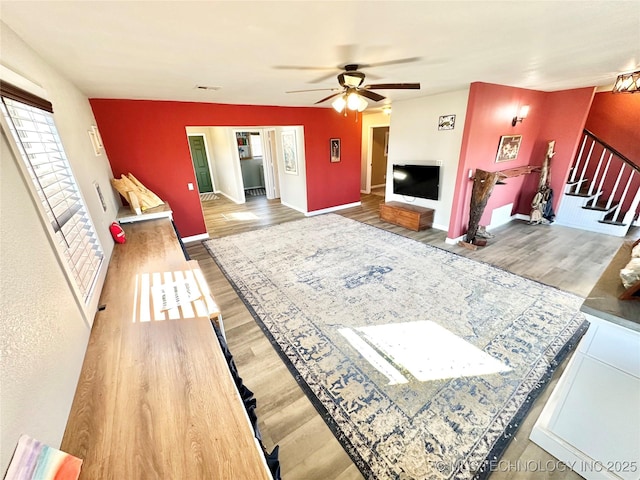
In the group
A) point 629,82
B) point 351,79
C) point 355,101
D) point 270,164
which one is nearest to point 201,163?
point 270,164

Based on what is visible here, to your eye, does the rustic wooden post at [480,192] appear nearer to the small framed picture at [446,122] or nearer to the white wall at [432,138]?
the white wall at [432,138]

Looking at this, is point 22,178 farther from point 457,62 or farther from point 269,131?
point 269,131

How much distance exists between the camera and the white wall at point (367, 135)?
714 cm

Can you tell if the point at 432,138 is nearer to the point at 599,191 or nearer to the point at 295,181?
the point at 295,181

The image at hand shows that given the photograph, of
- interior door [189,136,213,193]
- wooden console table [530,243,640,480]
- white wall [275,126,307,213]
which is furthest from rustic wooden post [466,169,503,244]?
interior door [189,136,213,193]

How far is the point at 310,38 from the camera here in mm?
1789

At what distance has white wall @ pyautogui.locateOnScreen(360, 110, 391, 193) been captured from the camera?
7141mm

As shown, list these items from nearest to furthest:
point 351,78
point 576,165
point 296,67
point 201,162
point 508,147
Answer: point 351,78
point 296,67
point 508,147
point 576,165
point 201,162

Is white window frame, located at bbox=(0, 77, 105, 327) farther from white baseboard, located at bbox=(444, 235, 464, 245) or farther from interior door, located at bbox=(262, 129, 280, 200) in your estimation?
interior door, located at bbox=(262, 129, 280, 200)

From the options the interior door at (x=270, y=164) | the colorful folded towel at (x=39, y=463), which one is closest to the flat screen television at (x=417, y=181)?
the interior door at (x=270, y=164)

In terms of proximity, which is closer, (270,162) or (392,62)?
(392,62)

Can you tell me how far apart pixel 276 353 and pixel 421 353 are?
4.05ft

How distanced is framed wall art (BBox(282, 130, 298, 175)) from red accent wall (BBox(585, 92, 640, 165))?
5.94 meters

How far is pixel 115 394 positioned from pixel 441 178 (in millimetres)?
4879
